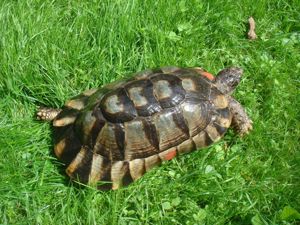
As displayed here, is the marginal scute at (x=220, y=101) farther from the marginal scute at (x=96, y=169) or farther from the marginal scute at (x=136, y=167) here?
the marginal scute at (x=96, y=169)

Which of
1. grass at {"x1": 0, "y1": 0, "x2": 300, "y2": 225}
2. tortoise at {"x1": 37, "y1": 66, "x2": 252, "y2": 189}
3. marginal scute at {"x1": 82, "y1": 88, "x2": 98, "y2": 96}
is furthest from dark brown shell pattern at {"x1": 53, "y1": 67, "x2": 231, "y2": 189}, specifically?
marginal scute at {"x1": 82, "y1": 88, "x2": 98, "y2": 96}

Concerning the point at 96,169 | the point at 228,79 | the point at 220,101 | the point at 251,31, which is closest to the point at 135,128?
the point at 96,169

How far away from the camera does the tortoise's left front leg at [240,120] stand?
13.3ft

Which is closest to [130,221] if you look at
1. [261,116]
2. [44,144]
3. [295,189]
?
[44,144]

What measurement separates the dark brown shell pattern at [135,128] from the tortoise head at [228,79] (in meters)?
0.32

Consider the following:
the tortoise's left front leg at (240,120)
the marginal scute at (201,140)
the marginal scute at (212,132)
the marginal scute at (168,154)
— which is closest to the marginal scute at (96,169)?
the marginal scute at (168,154)

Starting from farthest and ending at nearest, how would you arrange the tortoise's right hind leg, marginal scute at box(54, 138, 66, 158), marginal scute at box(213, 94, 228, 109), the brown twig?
the brown twig < the tortoise's right hind leg < marginal scute at box(213, 94, 228, 109) < marginal scute at box(54, 138, 66, 158)

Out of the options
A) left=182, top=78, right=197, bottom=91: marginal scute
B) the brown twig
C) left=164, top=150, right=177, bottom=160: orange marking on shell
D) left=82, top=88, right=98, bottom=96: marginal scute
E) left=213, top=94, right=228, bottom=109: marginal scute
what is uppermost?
left=182, top=78, right=197, bottom=91: marginal scute

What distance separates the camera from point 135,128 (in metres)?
3.64

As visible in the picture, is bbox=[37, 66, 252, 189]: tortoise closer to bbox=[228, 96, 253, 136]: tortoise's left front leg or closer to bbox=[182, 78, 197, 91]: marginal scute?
bbox=[182, 78, 197, 91]: marginal scute

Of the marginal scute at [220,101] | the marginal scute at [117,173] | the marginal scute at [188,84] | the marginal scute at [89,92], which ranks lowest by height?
the marginal scute at [117,173]

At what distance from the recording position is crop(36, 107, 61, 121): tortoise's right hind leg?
411 cm

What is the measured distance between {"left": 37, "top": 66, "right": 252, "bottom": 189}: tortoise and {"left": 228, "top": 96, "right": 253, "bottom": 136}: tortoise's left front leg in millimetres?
140

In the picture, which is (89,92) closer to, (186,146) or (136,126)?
(136,126)
